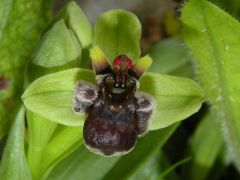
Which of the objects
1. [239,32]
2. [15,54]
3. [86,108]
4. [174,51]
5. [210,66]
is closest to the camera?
[239,32]

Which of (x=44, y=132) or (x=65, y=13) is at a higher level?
(x=65, y=13)

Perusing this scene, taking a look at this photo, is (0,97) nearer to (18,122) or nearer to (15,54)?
(15,54)

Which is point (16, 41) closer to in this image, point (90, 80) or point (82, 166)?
point (90, 80)

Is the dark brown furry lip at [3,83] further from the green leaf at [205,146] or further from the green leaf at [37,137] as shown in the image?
the green leaf at [205,146]

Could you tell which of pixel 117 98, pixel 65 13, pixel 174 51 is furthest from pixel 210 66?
pixel 174 51

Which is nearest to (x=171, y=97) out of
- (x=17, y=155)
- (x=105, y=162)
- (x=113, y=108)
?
(x=113, y=108)

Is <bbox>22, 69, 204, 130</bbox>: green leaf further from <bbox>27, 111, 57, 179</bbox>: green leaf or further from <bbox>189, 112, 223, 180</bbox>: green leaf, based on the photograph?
<bbox>189, 112, 223, 180</bbox>: green leaf
